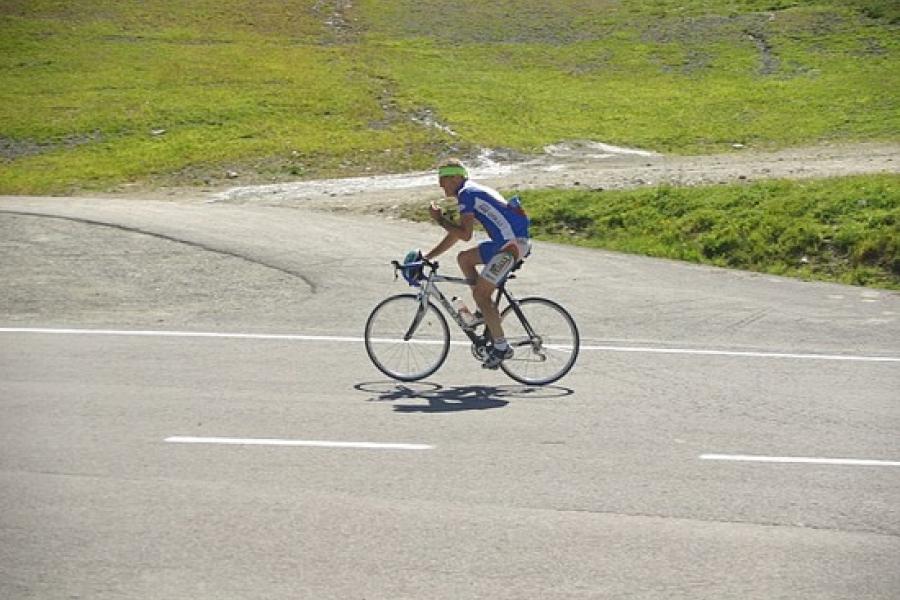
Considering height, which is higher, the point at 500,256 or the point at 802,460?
the point at 500,256

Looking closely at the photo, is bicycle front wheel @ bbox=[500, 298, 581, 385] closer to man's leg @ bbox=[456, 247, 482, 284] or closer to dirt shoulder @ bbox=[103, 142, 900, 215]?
man's leg @ bbox=[456, 247, 482, 284]

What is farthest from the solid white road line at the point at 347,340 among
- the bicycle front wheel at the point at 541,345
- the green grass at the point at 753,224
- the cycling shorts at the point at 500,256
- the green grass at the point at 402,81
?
the green grass at the point at 402,81

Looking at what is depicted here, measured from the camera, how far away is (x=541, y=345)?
12062 millimetres

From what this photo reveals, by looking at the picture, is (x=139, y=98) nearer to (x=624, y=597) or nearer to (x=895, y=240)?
(x=895, y=240)

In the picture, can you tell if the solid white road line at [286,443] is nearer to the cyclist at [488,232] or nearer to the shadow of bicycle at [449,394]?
the shadow of bicycle at [449,394]

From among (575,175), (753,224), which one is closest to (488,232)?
(753,224)

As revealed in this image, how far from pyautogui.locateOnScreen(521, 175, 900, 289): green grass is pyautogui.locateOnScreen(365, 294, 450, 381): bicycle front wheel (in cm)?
792

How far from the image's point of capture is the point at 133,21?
2212 inches

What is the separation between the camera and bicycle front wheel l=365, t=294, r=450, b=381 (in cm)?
1227

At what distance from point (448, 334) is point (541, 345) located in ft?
2.81

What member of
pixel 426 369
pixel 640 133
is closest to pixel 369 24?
pixel 640 133

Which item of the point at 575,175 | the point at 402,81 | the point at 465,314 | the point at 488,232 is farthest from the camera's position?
the point at 402,81

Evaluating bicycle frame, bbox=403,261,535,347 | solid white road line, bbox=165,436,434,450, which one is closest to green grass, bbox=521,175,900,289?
bicycle frame, bbox=403,261,535,347

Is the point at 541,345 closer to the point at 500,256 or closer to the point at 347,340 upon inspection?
the point at 500,256
